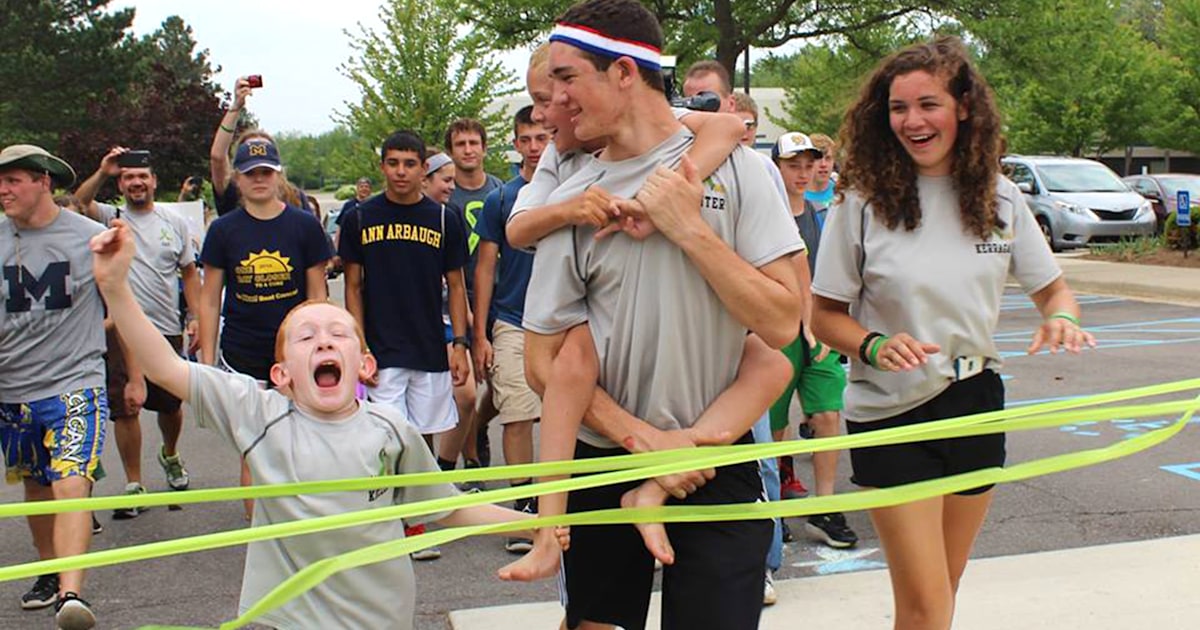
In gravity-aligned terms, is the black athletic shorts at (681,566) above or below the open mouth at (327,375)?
below

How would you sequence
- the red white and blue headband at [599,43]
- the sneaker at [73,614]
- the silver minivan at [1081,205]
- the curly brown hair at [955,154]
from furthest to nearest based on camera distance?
the silver minivan at [1081,205], the sneaker at [73,614], the curly brown hair at [955,154], the red white and blue headband at [599,43]

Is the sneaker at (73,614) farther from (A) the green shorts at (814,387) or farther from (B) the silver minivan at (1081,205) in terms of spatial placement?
(B) the silver minivan at (1081,205)

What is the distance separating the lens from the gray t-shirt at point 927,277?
3209 mm

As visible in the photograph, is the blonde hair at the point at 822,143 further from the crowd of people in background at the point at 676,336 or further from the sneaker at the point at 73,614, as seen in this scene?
the sneaker at the point at 73,614

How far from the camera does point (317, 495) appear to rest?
2.93 meters

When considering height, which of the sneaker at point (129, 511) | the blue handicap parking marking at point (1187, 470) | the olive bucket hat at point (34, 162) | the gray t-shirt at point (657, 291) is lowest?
the blue handicap parking marking at point (1187, 470)

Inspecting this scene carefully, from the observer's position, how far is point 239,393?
2.96 metres

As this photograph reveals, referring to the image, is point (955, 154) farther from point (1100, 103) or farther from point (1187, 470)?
point (1100, 103)

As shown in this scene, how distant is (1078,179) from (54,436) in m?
21.6

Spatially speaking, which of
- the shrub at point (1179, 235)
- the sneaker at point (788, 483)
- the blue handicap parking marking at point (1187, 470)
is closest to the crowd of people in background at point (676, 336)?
the sneaker at point (788, 483)

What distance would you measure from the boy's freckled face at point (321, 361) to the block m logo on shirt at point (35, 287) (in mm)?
2454

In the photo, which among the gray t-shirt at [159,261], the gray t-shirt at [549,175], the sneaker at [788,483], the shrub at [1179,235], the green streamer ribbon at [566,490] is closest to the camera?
the green streamer ribbon at [566,490]

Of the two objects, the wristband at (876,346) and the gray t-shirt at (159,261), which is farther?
the gray t-shirt at (159,261)

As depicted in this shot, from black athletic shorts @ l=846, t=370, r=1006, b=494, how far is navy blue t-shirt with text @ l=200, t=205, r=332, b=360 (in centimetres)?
331
